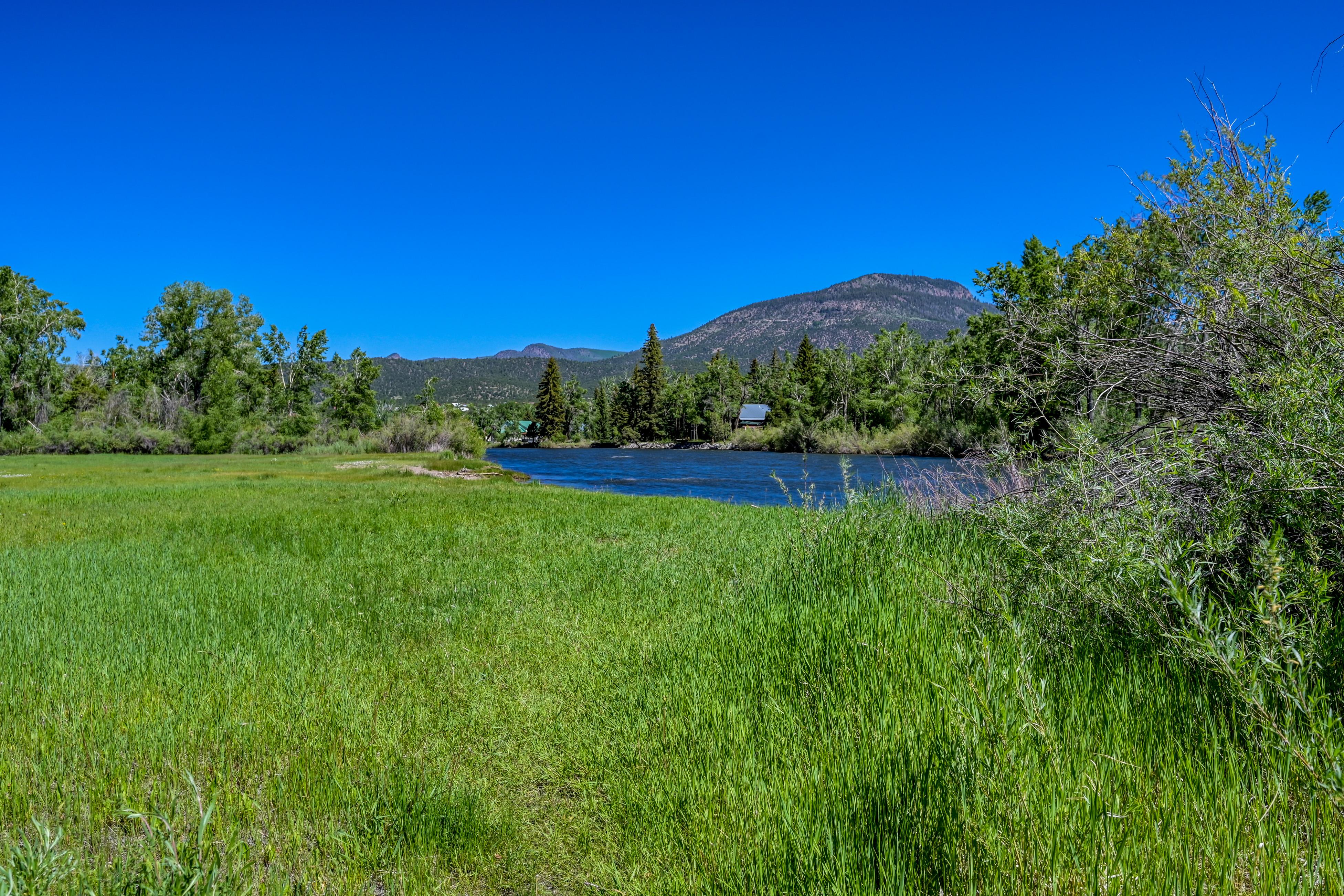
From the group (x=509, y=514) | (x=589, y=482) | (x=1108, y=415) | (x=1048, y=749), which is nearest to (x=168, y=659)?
(x=1048, y=749)

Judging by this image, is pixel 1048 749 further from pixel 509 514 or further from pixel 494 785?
pixel 509 514

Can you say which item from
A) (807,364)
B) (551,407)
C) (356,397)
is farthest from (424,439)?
(807,364)

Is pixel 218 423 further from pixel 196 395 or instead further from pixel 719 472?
pixel 719 472

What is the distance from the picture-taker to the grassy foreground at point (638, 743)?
227 centimetres

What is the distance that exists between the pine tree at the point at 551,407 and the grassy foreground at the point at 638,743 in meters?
104

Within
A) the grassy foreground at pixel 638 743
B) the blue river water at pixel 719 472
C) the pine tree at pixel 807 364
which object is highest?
the pine tree at pixel 807 364

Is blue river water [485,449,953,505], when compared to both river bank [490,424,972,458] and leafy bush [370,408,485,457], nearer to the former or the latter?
river bank [490,424,972,458]

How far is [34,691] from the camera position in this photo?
4.68 meters

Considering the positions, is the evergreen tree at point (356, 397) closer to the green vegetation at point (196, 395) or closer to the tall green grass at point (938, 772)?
the green vegetation at point (196, 395)

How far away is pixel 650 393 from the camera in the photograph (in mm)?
112375

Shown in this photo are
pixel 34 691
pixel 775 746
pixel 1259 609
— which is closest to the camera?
pixel 1259 609

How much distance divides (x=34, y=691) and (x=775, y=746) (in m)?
5.06

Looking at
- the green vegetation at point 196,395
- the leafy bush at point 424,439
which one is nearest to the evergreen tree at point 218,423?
the green vegetation at point 196,395

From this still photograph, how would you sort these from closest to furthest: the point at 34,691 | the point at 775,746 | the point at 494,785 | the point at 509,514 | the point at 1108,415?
the point at 775,746 → the point at 494,785 → the point at 34,691 → the point at 1108,415 → the point at 509,514
